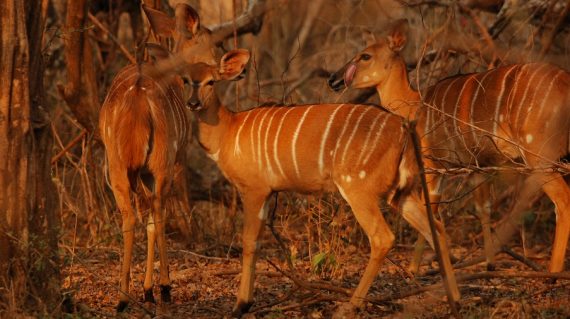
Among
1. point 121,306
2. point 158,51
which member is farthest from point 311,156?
point 158,51

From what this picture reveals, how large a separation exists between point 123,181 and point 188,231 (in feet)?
6.17

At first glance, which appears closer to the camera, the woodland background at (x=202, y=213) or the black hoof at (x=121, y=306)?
the woodland background at (x=202, y=213)

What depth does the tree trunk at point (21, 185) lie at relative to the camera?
4109mm

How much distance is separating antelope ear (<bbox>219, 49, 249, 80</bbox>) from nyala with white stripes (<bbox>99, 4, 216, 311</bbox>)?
31 centimetres

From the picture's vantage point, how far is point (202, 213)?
7461 millimetres

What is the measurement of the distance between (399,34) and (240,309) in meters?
2.59

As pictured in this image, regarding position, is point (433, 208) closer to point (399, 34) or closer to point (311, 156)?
point (399, 34)

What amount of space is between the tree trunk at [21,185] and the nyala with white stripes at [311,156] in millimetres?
927

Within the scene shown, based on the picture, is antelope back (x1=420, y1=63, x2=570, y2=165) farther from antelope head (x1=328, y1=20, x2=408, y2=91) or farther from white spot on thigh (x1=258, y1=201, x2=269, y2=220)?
white spot on thigh (x1=258, y1=201, x2=269, y2=220)

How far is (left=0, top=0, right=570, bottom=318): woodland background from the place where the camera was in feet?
13.6

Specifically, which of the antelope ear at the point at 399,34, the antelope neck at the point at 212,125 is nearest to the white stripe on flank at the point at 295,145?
the antelope neck at the point at 212,125

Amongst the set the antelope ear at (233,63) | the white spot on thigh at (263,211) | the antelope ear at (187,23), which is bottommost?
the white spot on thigh at (263,211)

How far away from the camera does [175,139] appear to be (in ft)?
17.0

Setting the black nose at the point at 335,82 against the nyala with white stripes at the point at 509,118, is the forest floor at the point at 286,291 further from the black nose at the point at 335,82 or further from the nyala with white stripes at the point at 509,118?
the black nose at the point at 335,82
